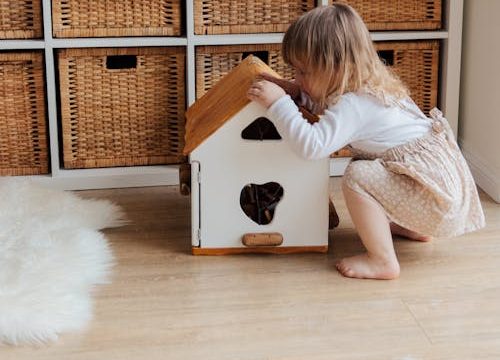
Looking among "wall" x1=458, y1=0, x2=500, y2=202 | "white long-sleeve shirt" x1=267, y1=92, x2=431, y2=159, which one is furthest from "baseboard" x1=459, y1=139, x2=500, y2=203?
"white long-sleeve shirt" x1=267, y1=92, x2=431, y2=159

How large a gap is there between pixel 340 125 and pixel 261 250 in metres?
0.35

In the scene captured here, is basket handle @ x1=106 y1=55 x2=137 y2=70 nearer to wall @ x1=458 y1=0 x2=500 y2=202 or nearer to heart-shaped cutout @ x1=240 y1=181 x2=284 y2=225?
heart-shaped cutout @ x1=240 y1=181 x2=284 y2=225

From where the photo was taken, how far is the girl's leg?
1.86 m

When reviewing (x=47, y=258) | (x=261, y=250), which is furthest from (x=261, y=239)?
(x=47, y=258)

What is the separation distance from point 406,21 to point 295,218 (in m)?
0.77

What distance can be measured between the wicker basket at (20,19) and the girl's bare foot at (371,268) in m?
1.02

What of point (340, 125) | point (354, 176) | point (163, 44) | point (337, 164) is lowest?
point (337, 164)

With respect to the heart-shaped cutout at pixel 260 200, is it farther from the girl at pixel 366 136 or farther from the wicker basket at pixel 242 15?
the wicker basket at pixel 242 15

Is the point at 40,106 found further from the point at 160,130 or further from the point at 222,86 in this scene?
the point at 222,86

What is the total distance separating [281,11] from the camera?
7.75 ft

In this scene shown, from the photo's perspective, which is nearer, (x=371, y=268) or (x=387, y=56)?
(x=371, y=268)

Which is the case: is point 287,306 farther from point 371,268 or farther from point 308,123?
point 308,123

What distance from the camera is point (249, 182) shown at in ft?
6.33

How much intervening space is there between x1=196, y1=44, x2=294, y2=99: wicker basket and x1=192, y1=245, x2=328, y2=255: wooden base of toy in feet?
1.83
